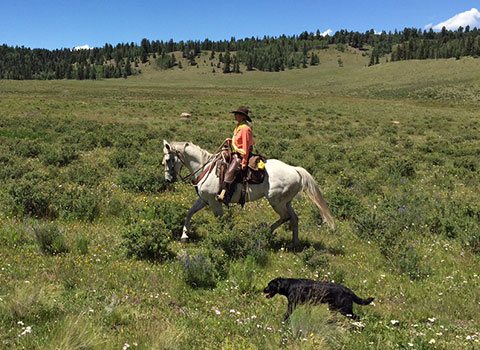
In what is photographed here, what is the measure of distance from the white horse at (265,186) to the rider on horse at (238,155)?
0.24 m

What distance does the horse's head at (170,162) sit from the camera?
9.81 m

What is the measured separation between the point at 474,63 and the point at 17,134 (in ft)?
450

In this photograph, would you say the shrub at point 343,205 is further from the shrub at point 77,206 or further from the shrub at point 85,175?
the shrub at point 85,175

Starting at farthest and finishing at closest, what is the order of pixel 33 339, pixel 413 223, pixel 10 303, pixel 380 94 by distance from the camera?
pixel 380 94 < pixel 413 223 < pixel 10 303 < pixel 33 339

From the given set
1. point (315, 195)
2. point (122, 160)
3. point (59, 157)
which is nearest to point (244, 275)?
point (315, 195)

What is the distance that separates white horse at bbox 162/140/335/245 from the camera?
9367 mm

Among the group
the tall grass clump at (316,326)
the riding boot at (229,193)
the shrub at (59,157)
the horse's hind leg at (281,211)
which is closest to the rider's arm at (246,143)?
the riding boot at (229,193)

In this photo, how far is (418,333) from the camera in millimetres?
5340

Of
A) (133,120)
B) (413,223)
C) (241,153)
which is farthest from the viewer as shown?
(133,120)

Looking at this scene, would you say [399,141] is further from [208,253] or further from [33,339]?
[33,339]

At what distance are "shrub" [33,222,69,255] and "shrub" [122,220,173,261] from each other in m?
1.19

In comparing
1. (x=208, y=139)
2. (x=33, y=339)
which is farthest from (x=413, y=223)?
(x=208, y=139)

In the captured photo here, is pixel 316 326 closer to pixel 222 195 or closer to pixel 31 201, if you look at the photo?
pixel 222 195

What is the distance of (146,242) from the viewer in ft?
25.6
